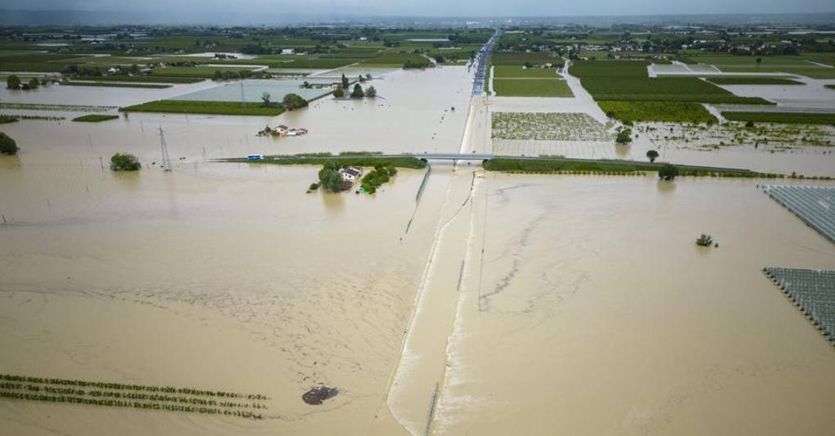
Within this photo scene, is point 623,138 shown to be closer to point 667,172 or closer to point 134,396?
point 667,172

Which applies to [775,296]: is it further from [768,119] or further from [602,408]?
[768,119]

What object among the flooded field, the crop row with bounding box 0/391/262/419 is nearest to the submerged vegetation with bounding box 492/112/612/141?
the flooded field

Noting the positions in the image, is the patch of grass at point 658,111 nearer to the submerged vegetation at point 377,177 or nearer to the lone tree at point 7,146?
the submerged vegetation at point 377,177

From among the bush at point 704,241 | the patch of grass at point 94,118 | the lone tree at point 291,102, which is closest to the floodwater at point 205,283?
the patch of grass at point 94,118

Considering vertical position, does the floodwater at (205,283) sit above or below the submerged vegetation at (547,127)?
below

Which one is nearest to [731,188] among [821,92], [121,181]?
[121,181]

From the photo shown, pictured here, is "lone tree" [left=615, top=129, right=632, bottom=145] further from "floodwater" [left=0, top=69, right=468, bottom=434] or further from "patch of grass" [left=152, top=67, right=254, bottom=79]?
"patch of grass" [left=152, top=67, right=254, bottom=79]
